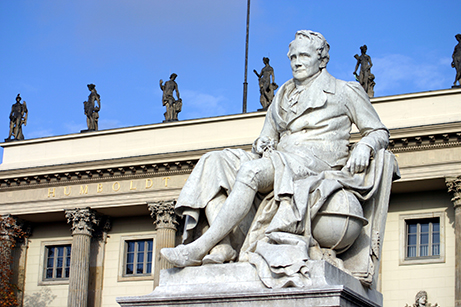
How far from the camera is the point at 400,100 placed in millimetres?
28906

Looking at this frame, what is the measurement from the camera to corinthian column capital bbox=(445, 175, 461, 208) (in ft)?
87.7

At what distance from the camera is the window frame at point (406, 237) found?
27.8 m

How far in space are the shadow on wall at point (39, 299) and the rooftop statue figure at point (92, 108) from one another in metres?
6.03

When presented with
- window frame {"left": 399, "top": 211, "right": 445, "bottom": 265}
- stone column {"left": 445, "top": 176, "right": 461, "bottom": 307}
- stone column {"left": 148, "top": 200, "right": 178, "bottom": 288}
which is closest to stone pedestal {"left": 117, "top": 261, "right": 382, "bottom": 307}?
stone column {"left": 445, "top": 176, "right": 461, "bottom": 307}

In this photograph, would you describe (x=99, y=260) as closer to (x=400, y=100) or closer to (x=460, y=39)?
A: (x=400, y=100)

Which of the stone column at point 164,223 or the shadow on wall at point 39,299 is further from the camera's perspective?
the shadow on wall at point 39,299

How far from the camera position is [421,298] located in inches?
1040

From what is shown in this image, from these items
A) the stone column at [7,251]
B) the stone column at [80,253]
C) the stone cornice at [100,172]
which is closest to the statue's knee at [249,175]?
the stone column at [7,251]

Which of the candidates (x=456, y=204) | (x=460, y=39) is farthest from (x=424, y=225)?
(x=460, y=39)

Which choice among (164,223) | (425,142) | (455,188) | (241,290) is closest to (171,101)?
(164,223)

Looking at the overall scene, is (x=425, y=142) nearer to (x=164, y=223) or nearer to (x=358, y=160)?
(x=164, y=223)

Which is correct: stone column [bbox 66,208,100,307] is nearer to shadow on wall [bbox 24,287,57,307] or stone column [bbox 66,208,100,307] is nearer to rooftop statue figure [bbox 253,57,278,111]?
shadow on wall [bbox 24,287,57,307]

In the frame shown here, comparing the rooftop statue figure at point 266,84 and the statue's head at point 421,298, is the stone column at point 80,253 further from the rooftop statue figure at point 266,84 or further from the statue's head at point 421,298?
the statue's head at point 421,298

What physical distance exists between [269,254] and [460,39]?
24545mm
